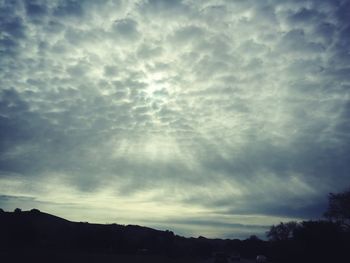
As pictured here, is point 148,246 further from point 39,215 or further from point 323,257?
point 323,257

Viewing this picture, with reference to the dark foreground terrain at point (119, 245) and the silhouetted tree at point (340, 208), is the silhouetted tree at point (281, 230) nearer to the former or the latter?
the dark foreground terrain at point (119, 245)

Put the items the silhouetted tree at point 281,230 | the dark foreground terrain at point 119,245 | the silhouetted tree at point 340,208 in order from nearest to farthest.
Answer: the dark foreground terrain at point 119,245 < the silhouetted tree at point 340,208 < the silhouetted tree at point 281,230

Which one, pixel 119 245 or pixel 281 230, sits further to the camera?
pixel 281 230

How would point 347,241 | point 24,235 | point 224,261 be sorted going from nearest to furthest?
point 347,241 < point 224,261 < point 24,235

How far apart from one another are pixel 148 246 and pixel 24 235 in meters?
41.4

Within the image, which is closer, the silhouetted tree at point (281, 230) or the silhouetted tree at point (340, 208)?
the silhouetted tree at point (340, 208)

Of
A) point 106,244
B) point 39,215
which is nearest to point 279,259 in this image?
point 106,244

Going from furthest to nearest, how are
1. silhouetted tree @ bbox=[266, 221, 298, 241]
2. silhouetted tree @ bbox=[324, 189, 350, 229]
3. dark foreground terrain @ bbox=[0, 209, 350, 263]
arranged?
silhouetted tree @ bbox=[266, 221, 298, 241], silhouetted tree @ bbox=[324, 189, 350, 229], dark foreground terrain @ bbox=[0, 209, 350, 263]

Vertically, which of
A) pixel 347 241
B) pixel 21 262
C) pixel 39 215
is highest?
pixel 39 215

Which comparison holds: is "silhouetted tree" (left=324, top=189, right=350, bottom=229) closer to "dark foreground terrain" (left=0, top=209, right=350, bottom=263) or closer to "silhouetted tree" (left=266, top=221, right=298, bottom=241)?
"dark foreground terrain" (left=0, top=209, right=350, bottom=263)

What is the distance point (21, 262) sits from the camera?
24750 mm

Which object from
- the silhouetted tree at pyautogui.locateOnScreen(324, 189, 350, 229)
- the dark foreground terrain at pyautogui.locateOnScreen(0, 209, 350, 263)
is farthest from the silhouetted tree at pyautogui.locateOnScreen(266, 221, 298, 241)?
the silhouetted tree at pyautogui.locateOnScreen(324, 189, 350, 229)

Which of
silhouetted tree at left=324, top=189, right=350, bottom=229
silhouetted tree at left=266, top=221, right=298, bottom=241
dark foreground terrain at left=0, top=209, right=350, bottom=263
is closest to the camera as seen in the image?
dark foreground terrain at left=0, top=209, right=350, bottom=263

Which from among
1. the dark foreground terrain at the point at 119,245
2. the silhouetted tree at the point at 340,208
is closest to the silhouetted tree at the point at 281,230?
the dark foreground terrain at the point at 119,245
